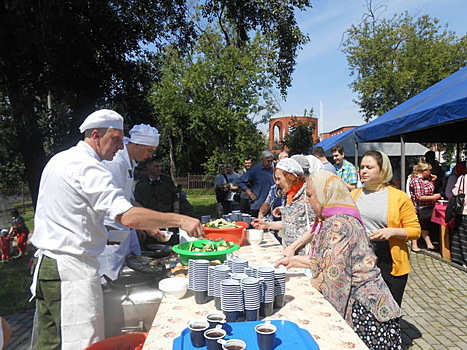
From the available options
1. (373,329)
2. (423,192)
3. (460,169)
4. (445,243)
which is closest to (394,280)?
(373,329)

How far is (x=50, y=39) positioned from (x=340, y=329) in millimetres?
5368

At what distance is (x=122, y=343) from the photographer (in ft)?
6.15

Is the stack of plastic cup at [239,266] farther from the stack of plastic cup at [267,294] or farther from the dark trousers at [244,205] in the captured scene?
the dark trousers at [244,205]

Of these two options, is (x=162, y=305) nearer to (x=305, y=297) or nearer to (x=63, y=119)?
(x=305, y=297)

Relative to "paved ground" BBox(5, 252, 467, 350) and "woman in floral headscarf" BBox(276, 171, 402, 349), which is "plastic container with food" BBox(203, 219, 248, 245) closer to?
"woman in floral headscarf" BBox(276, 171, 402, 349)

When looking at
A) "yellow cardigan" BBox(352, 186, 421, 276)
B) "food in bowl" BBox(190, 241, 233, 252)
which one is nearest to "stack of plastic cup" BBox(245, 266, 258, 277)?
"food in bowl" BBox(190, 241, 233, 252)

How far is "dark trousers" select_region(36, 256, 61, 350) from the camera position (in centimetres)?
206

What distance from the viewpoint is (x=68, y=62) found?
5652 mm

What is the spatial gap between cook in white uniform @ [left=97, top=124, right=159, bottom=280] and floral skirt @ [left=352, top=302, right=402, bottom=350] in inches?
63.6

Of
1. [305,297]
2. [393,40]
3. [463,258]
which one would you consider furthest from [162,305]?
[393,40]

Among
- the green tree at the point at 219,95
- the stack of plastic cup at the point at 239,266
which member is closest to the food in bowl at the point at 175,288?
the stack of plastic cup at the point at 239,266

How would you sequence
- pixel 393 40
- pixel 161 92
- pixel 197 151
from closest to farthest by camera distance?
1. pixel 393 40
2. pixel 161 92
3. pixel 197 151

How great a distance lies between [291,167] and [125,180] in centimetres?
147

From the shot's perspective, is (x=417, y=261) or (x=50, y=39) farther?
(x=417, y=261)
